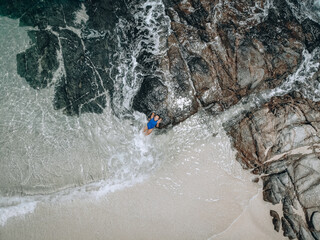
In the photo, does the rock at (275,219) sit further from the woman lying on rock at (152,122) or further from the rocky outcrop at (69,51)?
the rocky outcrop at (69,51)

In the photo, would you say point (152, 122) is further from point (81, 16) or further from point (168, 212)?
point (81, 16)

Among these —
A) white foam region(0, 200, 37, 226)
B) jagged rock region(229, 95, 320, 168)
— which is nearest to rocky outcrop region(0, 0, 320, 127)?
jagged rock region(229, 95, 320, 168)

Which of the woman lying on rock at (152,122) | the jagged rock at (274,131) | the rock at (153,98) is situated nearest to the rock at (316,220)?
the jagged rock at (274,131)

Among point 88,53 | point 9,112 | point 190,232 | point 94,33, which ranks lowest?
point 190,232

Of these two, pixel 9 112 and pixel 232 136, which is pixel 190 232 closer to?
pixel 232 136

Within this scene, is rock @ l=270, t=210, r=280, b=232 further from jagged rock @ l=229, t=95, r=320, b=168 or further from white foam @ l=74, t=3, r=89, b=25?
white foam @ l=74, t=3, r=89, b=25

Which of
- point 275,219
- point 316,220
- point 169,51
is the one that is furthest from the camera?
point 169,51

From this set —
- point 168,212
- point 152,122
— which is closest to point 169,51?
point 152,122

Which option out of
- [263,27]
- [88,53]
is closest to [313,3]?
[263,27]
